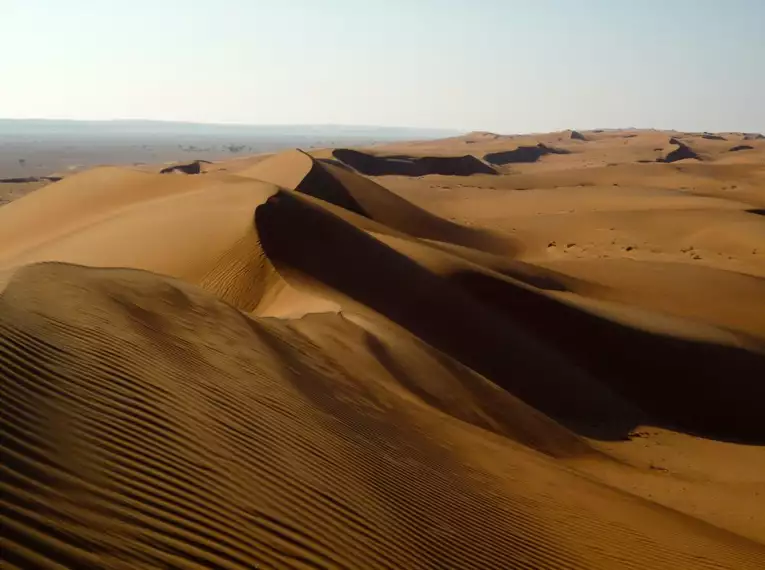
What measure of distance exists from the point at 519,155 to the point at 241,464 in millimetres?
83008

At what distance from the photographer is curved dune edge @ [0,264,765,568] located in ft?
12.8

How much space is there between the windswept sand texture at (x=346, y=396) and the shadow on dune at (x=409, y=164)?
32.1 m

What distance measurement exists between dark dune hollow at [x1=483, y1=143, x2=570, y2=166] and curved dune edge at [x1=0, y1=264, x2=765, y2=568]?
72633 millimetres

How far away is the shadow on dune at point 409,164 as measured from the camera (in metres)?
56.2

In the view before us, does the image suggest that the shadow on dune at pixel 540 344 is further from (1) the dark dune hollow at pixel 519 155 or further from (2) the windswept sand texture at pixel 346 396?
(1) the dark dune hollow at pixel 519 155

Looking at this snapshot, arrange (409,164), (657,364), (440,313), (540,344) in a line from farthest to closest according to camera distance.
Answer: (409,164) → (657,364) → (540,344) → (440,313)

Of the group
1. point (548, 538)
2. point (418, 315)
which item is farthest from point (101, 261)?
point (548, 538)

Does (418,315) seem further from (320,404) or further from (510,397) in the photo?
(320,404)

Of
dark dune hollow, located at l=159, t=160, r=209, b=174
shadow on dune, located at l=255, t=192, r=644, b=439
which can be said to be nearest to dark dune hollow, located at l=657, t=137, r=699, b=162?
dark dune hollow, located at l=159, t=160, r=209, b=174

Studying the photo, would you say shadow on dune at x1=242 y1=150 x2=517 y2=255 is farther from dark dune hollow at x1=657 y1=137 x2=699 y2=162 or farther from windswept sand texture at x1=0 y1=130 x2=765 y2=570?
dark dune hollow at x1=657 y1=137 x2=699 y2=162

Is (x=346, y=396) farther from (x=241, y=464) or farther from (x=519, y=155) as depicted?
(x=519, y=155)

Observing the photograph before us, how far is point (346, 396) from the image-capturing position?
27.3ft

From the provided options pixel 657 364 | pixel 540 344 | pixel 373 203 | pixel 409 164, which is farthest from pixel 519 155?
pixel 540 344

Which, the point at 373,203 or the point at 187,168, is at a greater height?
the point at 187,168
